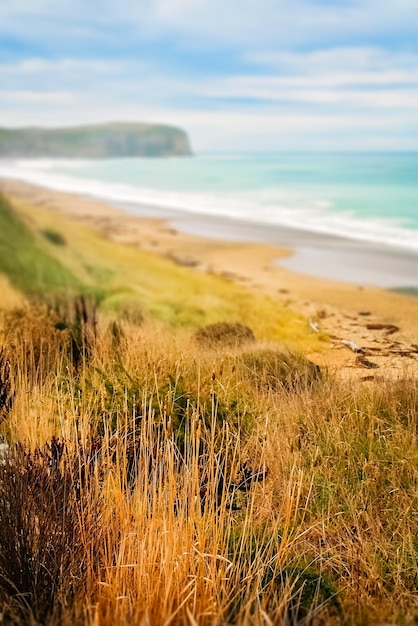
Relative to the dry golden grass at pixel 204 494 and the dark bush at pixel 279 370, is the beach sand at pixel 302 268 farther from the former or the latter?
the dry golden grass at pixel 204 494

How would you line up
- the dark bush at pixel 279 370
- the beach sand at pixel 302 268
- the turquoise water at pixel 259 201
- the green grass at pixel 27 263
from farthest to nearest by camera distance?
1. the turquoise water at pixel 259 201
2. the green grass at pixel 27 263
3. the beach sand at pixel 302 268
4. the dark bush at pixel 279 370

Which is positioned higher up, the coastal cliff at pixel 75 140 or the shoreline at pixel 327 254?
the coastal cliff at pixel 75 140

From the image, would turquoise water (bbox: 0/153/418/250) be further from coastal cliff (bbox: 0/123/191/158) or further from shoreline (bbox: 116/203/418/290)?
shoreline (bbox: 116/203/418/290)

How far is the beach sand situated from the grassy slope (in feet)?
0.44

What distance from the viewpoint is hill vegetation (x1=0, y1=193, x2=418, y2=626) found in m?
2.48

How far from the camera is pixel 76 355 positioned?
4.10 meters

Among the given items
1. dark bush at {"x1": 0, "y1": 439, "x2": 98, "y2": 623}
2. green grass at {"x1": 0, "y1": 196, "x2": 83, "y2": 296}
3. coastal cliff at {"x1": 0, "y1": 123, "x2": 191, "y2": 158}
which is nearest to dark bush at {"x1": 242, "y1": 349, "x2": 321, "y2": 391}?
dark bush at {"x1": 0, "y1": 439, "x2": 98, "y2": 623}

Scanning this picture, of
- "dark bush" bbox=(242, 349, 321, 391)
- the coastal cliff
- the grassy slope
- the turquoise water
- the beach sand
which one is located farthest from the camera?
the turquoise water

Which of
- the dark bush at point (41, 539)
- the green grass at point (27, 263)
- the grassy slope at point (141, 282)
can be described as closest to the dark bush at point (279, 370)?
the grassy slope at point (141, 282)

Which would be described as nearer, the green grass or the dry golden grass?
the dry golden grass

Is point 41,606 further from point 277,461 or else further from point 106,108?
point 106,108

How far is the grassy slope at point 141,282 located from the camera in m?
4.32

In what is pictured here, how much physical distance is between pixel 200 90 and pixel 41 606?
3.79 metres

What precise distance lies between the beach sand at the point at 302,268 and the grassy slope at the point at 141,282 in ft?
0.44
